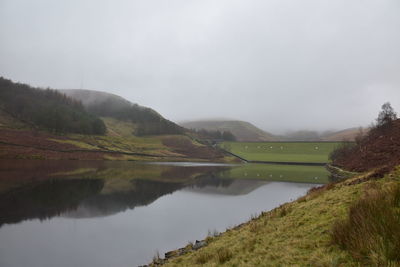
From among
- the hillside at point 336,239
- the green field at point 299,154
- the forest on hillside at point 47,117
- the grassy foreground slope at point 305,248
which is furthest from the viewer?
the green field at point 299,154

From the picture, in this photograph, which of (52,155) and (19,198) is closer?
(19,198)

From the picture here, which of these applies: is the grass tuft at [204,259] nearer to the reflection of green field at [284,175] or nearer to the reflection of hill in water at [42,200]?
the reflection of hill in water at [42,200]

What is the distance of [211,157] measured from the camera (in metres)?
188

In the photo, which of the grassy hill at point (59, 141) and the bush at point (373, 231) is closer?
the bush at point (373, 231)

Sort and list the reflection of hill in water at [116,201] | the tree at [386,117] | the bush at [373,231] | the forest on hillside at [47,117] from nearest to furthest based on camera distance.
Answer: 1. the bush at [373,231]
2. the reflection of hill in water at [116,201]
3. the tree at [386,117]
4. the forest on hillside at [47,117]

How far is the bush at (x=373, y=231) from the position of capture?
6.18m

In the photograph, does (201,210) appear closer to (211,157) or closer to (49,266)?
(49,266)

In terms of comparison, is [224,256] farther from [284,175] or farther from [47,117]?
[47,117]

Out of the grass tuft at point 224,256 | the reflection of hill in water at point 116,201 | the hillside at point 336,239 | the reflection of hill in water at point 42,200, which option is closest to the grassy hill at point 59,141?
the reflection of hill in water at point 42,200

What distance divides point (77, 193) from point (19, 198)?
8.42 m

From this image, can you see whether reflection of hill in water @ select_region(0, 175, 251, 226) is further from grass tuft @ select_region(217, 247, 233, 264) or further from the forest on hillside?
the forest on hillside

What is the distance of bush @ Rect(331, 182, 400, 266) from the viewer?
6.18 m

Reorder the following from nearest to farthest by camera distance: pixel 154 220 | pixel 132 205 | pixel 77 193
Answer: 1. pixel 154 220
2. pixel 132 205
3. pixel 77 193

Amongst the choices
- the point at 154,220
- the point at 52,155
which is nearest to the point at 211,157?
the point at 52,155
